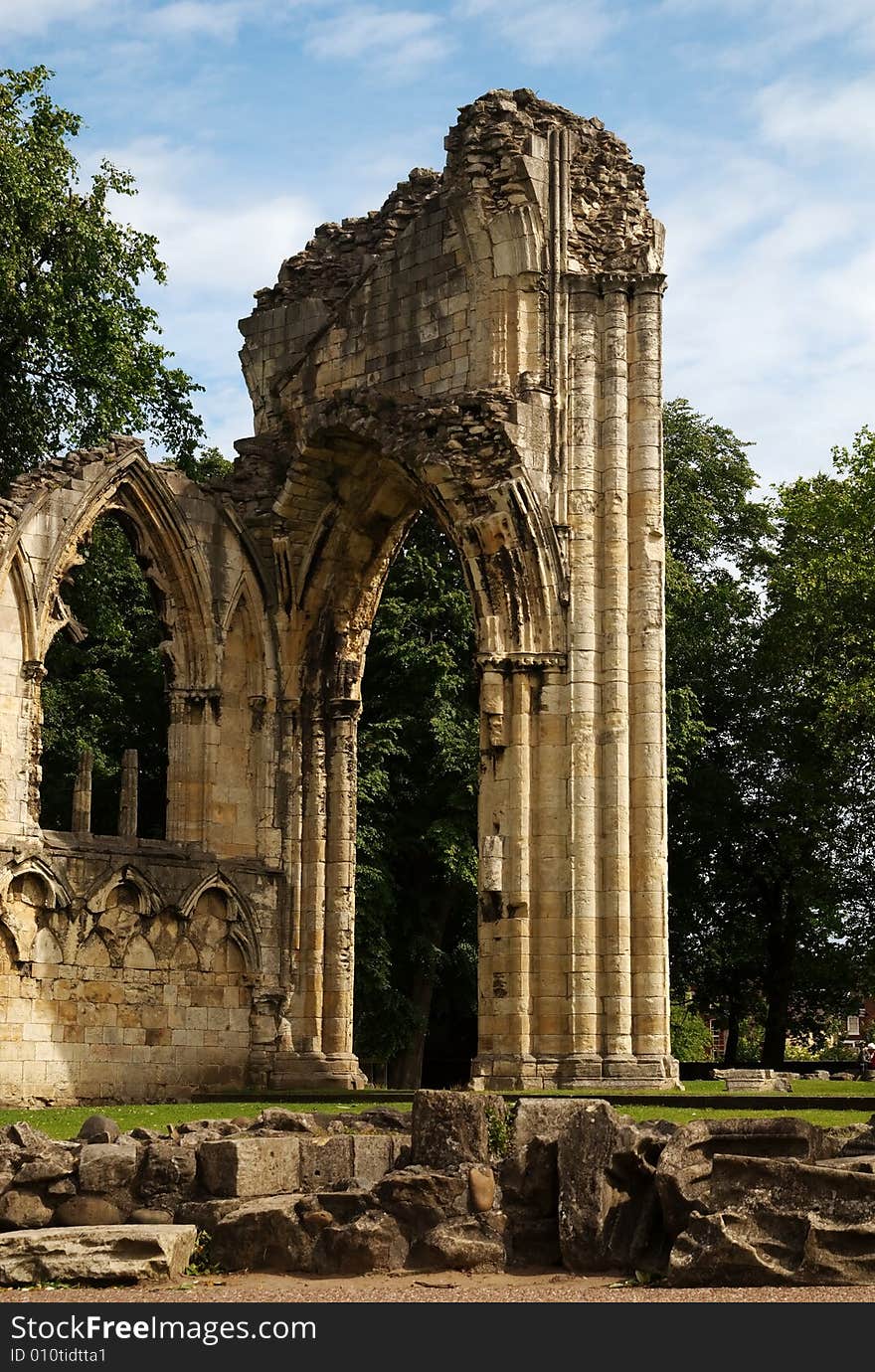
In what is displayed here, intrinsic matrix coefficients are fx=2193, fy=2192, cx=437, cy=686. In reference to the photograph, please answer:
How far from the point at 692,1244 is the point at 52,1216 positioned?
3393 mm

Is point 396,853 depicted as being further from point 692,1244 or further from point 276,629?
point 692,1244

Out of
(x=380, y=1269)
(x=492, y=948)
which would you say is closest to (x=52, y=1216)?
(x=380, y=1269)

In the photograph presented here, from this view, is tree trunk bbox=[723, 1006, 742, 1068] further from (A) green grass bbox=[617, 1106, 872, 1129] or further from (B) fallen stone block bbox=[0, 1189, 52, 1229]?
(B) fallen stone block bbox=[0, 1189, 52, 1229]

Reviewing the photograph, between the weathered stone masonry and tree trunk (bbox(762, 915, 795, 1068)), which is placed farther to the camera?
tree trunk (bbox(762, 915, 795, 1068))

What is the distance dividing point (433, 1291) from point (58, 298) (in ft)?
61.1

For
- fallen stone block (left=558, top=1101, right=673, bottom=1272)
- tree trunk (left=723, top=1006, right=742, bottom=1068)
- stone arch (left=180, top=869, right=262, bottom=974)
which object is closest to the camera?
fallen stone block (left=558, top=1101, right=673, bottom=1272)

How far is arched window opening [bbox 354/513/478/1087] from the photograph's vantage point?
86.5ft

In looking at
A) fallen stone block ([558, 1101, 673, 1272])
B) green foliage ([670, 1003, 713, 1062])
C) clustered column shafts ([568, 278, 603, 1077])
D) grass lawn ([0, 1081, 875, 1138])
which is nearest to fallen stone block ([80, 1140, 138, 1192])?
fallen stone block ([558, 1101, 673, 1272])

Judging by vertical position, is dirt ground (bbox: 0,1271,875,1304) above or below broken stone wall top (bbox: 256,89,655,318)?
below

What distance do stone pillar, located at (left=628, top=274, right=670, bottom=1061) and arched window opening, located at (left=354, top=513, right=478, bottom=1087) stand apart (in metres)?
6.48

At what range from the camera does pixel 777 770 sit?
3297 cm

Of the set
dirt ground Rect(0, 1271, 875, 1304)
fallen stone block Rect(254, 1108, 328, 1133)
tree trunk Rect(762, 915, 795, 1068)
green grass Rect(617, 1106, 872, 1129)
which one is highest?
tree trunk Rect(762, 915, 795, 1068)

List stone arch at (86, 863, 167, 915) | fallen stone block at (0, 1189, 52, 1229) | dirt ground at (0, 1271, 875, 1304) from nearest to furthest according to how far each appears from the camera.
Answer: dirt ground at (0, 1271, 875, 1304) < fallen stone block at (0, 1189, 52, 1229) < stone arch at (86, 863, 167, 915)

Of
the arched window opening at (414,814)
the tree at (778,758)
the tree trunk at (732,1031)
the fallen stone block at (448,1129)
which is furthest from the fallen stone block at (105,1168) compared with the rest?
the tree trunk at (732,1031)
